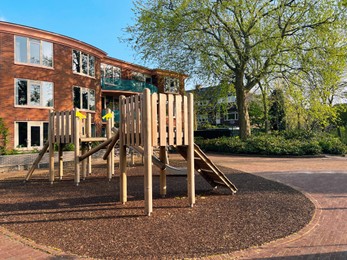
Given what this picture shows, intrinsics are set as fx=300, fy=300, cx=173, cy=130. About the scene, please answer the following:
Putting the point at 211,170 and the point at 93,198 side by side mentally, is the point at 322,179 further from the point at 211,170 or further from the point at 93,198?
the point at 93,198

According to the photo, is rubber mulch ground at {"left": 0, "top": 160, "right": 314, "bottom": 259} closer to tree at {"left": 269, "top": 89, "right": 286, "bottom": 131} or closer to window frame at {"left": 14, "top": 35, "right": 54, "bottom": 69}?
window frame at {"left": 14, "top": 35, "right": 54, "bottom": 69}

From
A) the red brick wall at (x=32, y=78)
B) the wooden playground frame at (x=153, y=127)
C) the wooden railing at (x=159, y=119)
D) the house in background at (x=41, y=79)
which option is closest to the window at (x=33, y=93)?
the house in background at (x=41, y=79)

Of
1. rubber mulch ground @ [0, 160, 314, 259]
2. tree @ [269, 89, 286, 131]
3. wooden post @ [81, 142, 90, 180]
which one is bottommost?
rubber mulch ground @ [0, 160, 314, 259]

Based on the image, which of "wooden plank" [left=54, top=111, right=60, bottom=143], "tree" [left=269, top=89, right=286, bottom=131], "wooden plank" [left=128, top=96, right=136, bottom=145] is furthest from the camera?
"tree" [left=269, top=89, right=286, bottom=131]

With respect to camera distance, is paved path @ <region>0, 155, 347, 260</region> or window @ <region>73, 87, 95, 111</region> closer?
paved path @ <region>0, 155, 347, 260</region>

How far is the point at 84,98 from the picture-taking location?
86.7ft

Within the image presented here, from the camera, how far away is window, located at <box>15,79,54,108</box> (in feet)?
71.1

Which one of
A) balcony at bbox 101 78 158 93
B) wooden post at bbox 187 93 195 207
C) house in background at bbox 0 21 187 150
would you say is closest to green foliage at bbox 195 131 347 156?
house in background at bbox 0 21 187 150

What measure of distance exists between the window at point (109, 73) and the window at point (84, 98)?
11.2 feet

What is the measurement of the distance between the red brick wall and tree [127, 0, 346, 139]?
6.50m

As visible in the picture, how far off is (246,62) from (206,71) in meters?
2.81

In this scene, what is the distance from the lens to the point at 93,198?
7984 millimetres

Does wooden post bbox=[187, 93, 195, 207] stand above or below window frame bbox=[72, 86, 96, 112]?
below

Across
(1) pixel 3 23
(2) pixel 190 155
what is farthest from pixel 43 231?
(1) pixel 3 23
